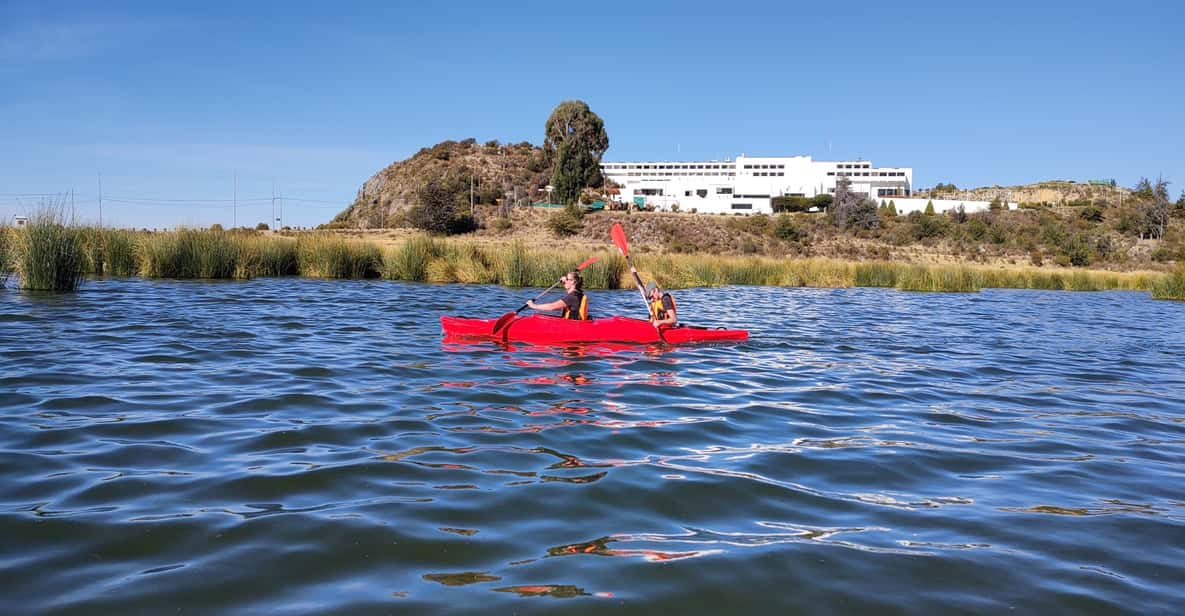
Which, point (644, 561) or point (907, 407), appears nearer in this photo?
point (644, 561)

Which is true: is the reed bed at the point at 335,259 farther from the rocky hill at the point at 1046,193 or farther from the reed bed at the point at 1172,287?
the rocky hill at the point at 1046,193

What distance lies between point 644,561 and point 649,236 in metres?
46.0

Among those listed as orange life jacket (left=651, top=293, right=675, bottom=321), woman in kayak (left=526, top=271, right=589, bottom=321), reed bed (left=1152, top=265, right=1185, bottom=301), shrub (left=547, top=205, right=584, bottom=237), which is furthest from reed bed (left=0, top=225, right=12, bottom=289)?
shrub (left=547, top=205, right=584, bottom=237)

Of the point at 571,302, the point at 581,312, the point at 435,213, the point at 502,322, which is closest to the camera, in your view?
the point at 502,322

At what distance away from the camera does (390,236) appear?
4116 centimetres

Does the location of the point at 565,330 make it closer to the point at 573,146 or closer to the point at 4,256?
the point at 4,256

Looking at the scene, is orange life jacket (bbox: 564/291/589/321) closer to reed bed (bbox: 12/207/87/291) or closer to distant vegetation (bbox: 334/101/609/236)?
reed bed (bbox: 12/207/87/291)

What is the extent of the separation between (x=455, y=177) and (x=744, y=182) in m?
26.7

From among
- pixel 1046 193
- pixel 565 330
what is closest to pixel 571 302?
pixel 565 330

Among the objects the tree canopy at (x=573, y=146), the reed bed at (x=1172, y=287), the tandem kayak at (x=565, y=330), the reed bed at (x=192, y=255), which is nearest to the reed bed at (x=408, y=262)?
the reed bed at (x=192, y=255)

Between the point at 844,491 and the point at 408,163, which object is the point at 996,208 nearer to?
the point at 408,163

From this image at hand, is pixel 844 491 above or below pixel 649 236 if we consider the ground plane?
below

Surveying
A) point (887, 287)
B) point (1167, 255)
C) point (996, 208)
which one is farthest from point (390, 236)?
point (996, 208)

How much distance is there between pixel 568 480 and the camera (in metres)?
4.43
